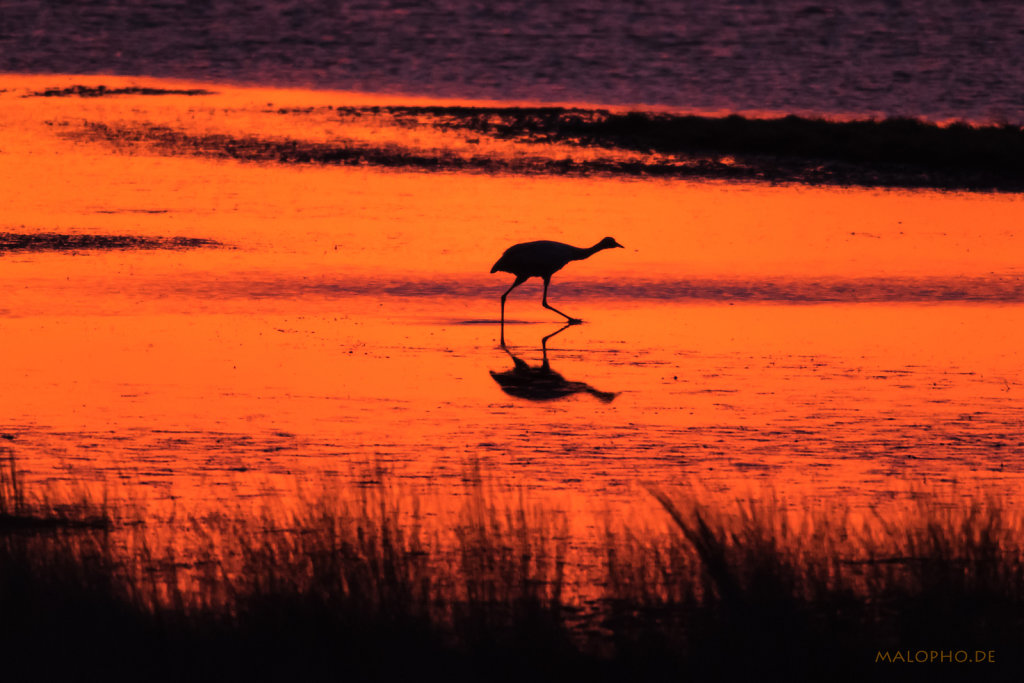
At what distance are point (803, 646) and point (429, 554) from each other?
2098 millimetres

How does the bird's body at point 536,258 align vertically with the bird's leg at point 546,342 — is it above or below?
above

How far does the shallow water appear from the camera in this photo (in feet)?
36.0

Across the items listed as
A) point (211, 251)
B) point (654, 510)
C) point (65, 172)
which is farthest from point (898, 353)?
point (65, 172)

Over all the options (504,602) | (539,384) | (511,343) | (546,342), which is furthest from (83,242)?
(504,602)

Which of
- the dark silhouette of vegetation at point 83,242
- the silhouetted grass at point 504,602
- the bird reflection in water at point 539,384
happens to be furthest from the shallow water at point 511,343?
the silhouetted grass at point 504,602

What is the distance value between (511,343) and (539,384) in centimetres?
213

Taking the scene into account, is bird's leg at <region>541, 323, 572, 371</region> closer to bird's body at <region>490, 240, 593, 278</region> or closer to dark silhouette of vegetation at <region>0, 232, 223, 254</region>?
bird's body at <region>490, 240, 593, 278</region>

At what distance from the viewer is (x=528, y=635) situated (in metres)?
Result: 7.31

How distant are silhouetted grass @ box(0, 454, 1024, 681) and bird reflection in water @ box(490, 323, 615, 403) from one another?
4.56 m

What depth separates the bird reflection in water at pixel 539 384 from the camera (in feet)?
43.5

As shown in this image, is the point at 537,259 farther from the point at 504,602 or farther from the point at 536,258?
the point at 504,602

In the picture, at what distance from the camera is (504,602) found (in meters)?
7.62

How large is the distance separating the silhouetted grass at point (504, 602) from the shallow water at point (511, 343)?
62.8 inches

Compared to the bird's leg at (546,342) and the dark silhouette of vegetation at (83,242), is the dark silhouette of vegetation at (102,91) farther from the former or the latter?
the bird's leg at (546,342)
